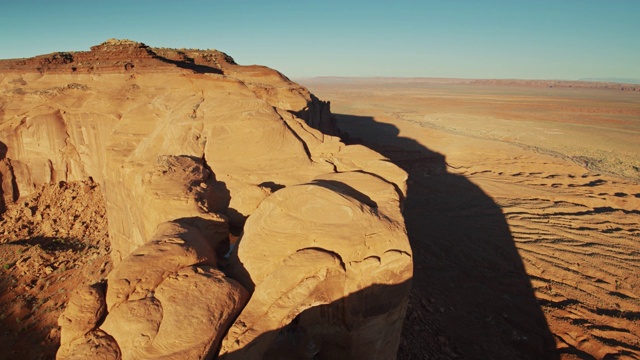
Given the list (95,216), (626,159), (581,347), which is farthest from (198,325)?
(626,159)

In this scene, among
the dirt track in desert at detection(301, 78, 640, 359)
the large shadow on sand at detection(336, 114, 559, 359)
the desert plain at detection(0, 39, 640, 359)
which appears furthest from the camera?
the dirt track in desert at detection(301, 78, 640, 359)

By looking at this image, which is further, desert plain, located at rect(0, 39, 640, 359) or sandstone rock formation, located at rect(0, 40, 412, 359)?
desert plain, located at rect(0, 39, 640, 359)

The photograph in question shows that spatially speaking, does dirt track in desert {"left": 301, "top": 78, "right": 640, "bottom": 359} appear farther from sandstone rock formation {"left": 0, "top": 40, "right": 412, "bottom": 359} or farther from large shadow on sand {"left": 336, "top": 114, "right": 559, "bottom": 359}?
sandstone rock formation {"left": 0, "top": 40, "right": 412, "bottom": 359}

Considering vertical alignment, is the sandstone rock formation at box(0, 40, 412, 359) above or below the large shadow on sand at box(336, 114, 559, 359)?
above

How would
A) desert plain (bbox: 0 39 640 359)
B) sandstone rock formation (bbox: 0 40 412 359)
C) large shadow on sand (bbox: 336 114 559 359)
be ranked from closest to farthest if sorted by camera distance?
sandstone rock formation (bbox: 0 40 412 359)
desert plain (bbox: 0 39 640 359)
large shadow on sand (bbox: 336 114 559 359)

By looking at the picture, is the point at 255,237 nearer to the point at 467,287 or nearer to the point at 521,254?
the point at 467,287

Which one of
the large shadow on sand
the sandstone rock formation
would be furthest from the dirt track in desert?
the sandstone rock formation
